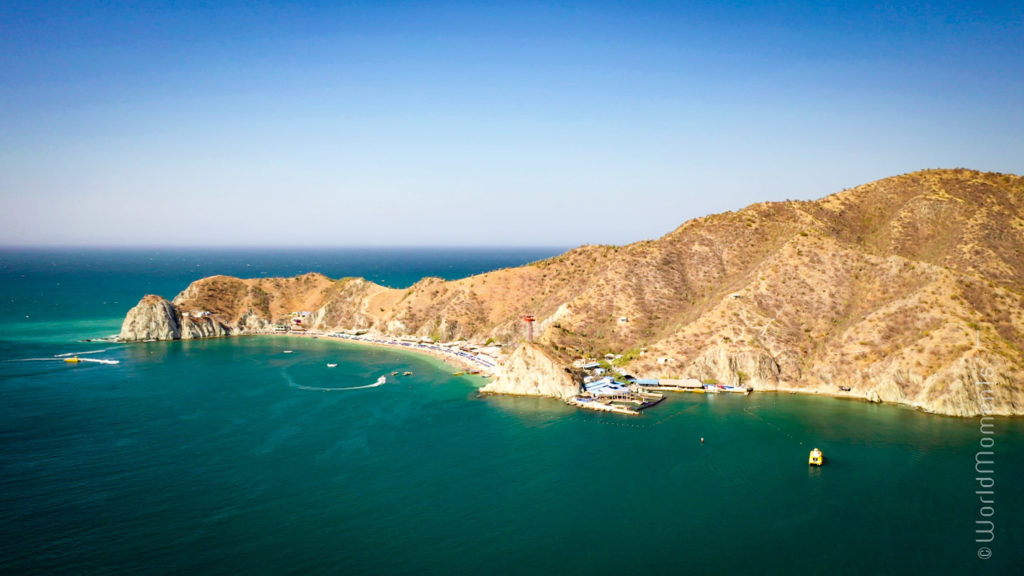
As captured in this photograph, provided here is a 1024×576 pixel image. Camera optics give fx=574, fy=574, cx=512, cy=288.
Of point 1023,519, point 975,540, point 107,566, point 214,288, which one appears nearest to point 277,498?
point 107,566

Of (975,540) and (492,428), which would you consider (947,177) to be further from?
(492,428)

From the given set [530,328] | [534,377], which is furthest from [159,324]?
[534,377]

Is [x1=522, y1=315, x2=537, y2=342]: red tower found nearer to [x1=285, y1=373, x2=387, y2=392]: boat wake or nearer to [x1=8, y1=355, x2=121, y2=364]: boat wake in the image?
[x1=285, y1=373, x2=387, y2=392]: boat wake

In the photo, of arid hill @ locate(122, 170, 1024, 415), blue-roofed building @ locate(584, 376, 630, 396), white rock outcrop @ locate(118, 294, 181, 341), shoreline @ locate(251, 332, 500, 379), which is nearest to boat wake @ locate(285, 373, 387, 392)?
shoreline @ locate(251, 332, 500, 379)

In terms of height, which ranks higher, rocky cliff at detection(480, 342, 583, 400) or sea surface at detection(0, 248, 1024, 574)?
rocky cliff at detection(480, 342, 583, 400)

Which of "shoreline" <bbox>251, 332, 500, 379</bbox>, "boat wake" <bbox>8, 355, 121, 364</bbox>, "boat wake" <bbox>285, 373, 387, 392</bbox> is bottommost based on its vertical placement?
"boat wake" <bbox>285, 373, 387, 392</bbox>

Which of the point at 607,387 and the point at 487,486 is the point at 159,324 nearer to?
the point at 607,387

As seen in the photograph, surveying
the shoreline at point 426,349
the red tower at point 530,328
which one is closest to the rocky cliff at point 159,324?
the shoreline at point 426,349
